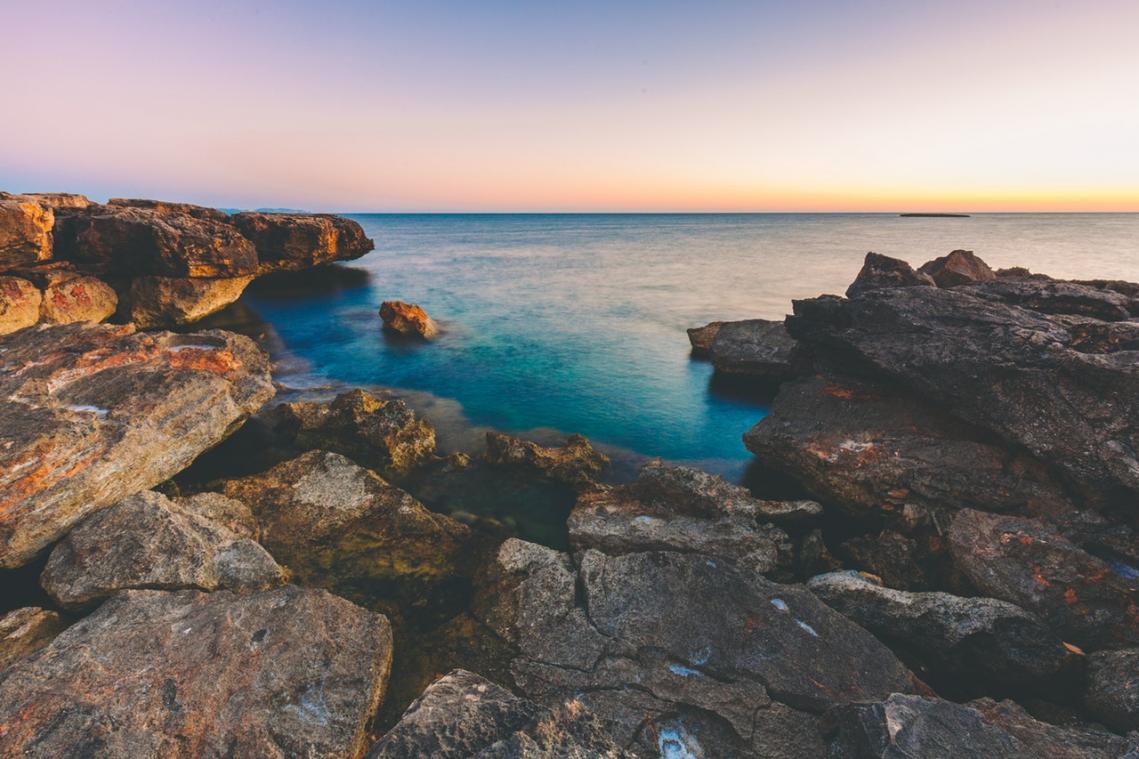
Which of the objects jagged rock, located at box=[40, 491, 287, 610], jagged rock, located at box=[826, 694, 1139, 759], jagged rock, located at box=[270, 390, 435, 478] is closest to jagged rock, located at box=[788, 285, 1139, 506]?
jagged rock, located at box=[826, 694, 1139, 759]

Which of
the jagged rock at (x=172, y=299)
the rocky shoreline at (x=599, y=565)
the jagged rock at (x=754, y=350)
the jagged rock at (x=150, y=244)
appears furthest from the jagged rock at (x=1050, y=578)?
the jagged rock at (x=172, y=299)

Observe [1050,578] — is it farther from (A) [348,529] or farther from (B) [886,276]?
(A) [348,529]

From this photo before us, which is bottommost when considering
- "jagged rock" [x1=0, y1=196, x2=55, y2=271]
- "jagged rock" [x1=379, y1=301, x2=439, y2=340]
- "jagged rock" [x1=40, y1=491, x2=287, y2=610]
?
"jagged rock" [x1=40, y1=491, x2=287, y2=610]

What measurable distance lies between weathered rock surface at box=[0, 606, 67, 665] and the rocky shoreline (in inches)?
1.7

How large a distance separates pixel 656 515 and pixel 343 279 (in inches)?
1783

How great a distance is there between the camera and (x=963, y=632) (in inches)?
249

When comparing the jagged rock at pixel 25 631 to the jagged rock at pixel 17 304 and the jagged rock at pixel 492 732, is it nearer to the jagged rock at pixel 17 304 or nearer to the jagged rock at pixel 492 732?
the jagged rock at pixel 492 732

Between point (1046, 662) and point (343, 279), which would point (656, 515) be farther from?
point (343, 279)

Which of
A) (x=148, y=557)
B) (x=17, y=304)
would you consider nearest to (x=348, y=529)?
(x=148, y=557)

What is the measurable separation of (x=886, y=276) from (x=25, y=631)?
18.4 metres

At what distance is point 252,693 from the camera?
5008mm

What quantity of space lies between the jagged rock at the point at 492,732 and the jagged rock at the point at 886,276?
529 inches

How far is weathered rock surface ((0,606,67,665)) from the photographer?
5629 millimetres

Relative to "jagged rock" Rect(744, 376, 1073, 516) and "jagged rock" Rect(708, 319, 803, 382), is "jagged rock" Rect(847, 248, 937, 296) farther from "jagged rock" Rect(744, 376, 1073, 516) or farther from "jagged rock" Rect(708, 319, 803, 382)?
"jagged rock" Rect(708, 319, 803, 382)
